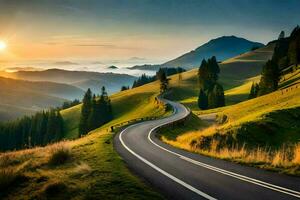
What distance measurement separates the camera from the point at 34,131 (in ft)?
493

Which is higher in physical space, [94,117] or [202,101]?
[202,101]

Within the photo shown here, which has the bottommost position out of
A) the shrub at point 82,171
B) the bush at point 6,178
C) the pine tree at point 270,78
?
the bush at point 6,178

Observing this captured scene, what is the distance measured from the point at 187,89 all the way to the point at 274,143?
116527 mm

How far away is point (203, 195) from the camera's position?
39.0 ft

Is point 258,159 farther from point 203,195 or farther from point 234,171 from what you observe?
point 203,195

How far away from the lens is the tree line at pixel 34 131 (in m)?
133

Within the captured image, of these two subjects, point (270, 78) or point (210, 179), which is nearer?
point (210, 179)

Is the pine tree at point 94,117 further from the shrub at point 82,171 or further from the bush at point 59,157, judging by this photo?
the shrub at point 82,171

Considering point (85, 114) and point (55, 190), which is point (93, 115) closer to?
point (85, 114)

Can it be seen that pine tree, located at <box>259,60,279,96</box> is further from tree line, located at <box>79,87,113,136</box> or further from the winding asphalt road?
the winding asphalt road

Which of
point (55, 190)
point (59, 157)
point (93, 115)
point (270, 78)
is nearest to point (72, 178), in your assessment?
point (55, 190)

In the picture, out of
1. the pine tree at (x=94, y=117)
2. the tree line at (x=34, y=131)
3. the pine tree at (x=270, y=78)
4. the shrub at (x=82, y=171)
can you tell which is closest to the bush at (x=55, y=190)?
the shrub at (x=82, y=171)

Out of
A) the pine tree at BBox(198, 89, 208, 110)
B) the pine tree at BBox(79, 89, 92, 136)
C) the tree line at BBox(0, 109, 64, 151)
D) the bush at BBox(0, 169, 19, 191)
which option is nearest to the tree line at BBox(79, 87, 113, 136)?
the pine tree at BBox(79, 89, 92, 136)

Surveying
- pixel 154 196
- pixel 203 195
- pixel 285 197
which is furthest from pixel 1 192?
pixel 285 197
